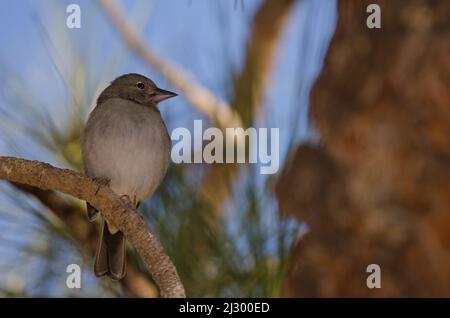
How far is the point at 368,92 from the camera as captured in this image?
195 centimetres

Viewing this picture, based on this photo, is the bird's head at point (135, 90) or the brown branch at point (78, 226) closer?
the brown branch at point (78, 226)

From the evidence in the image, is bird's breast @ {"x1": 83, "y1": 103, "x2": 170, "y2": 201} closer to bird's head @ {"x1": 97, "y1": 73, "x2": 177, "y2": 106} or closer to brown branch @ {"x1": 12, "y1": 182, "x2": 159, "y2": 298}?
bird's head @ {"x1": 97, "y1": 73, "x2": 177, "y2": 106}

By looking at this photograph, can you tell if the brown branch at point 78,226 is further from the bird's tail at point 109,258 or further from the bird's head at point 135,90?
the bird's head at point 135,90

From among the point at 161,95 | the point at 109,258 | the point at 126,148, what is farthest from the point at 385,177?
the point at 161,95

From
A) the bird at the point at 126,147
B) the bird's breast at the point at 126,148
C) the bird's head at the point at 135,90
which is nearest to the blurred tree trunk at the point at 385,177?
the bird at the point at 126,147

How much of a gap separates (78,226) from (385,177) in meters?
1.11

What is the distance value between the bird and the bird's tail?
13 centimetres

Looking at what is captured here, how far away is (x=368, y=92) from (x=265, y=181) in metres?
0.54

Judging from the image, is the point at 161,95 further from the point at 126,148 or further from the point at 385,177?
the point at 385,177

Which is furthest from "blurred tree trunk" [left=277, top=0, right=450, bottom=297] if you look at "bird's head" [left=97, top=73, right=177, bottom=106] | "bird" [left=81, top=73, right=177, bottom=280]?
"bird's head" [left=97, top=73, right=177, bottom=106]

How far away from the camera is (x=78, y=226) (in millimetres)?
2600

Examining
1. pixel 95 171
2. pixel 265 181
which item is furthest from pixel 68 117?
pixel 265 181

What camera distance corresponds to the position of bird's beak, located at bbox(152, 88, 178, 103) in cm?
313

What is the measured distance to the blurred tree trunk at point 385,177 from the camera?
1.85 metres
